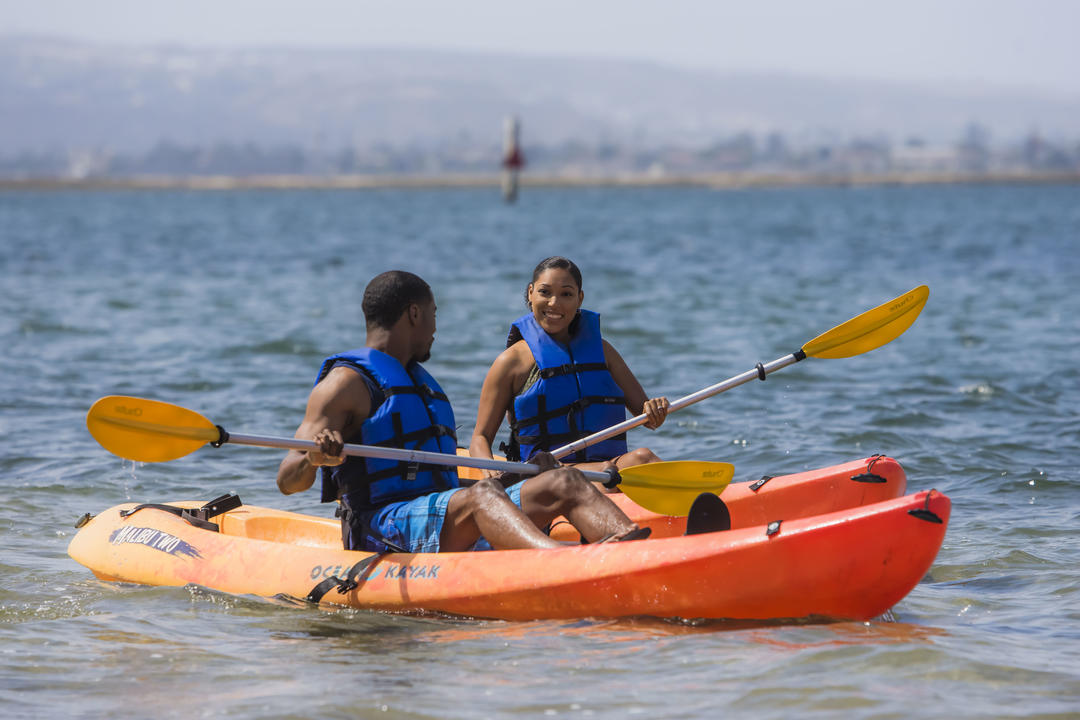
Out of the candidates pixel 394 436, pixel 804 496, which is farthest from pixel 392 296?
pixel 804 496

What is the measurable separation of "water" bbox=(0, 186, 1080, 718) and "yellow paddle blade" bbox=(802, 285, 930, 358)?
40.5 inches

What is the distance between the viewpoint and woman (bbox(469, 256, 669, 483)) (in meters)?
5.78

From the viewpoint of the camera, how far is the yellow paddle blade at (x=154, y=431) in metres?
4.86

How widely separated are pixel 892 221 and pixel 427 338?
44758mm

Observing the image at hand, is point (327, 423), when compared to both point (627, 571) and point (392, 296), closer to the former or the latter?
point (392, 296)

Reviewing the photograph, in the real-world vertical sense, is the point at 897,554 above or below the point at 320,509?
above

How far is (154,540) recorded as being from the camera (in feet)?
18.4

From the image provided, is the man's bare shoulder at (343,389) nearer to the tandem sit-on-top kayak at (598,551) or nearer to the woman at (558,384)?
the tandem sit-on-top kayak at (598,551)

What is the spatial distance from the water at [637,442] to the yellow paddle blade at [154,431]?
0.68 m

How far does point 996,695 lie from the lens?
3.94 metres

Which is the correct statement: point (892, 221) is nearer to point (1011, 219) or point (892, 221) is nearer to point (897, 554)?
point (1011, 219)

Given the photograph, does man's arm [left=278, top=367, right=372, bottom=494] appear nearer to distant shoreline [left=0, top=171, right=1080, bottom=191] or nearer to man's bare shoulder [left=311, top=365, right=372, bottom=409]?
man's bare shoulder [left=311, top=365, right=372, bottom=409]

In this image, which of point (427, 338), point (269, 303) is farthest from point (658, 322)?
point (427, 338)

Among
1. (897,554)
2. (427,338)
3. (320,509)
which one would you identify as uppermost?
(427,338)
